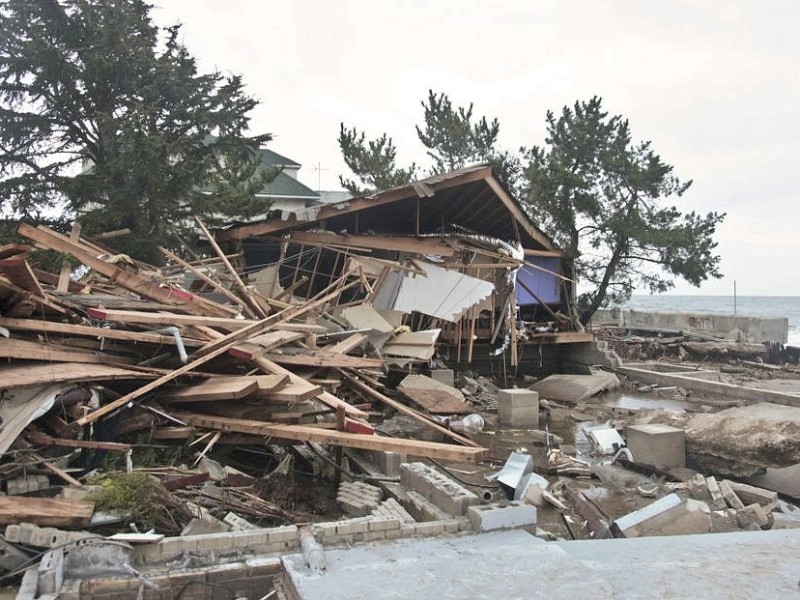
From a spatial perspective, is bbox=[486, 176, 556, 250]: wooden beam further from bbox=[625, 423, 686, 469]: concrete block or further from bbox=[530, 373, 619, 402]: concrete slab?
bbox=[625, 423, 686, 469]: concrete block

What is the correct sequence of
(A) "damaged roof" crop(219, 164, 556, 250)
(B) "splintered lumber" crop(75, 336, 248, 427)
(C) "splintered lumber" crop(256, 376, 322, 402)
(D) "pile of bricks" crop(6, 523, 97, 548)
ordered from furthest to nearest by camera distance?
1. (A) "damaged roof" crop(219, 164, 556, 250)
2. (C) "splintered lumber" crop(256, 376, 322, 402)
3. (B) "splintered lumber" crop(75, 336, 248, 427)
4. (D) "pile of bricks" crop(6, 523, 97, 548)

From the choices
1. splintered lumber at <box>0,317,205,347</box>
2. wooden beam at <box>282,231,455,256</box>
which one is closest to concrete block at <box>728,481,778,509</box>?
splintered lumber at <box>0,317,205,347</box>

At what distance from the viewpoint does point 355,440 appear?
19.1 feet

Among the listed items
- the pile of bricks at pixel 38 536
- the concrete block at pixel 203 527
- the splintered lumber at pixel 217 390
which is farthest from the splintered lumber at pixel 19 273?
the concrete block at pixel 203 527

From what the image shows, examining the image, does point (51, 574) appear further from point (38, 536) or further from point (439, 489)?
point (439, 489)

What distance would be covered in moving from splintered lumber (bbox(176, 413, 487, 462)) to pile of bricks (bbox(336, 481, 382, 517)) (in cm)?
47

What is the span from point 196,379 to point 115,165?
784 cm

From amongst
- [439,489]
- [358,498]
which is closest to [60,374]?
[358,498]

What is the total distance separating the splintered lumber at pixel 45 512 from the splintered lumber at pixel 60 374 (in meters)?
1.26

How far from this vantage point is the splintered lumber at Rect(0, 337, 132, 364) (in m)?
5.60

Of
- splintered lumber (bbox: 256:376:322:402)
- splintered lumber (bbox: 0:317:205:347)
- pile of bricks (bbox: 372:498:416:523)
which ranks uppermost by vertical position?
splintered lumber (bbox: 0:317:205:347)

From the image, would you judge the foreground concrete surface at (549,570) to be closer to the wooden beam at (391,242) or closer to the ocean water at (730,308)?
the wooden beam at (391,242)

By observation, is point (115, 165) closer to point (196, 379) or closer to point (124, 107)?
point (124, 107)

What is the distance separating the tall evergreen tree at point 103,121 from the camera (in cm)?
1238
